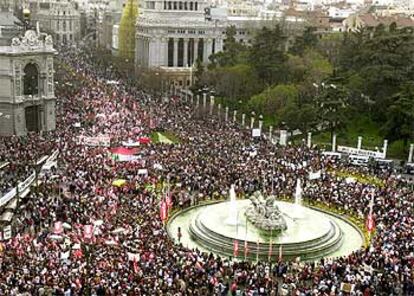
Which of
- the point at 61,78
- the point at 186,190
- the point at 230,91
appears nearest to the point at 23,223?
the point at 186,190

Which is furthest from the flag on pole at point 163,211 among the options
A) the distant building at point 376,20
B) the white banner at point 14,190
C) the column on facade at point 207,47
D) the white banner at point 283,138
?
the distant building at point 376,20

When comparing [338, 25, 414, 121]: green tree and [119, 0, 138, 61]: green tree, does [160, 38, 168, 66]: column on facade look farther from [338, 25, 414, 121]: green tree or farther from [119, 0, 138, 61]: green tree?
[338, 25, 414, 121]: green tree

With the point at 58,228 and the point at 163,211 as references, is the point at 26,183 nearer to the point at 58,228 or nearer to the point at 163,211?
the point at 58,228

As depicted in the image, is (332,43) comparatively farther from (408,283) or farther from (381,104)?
(408,283)

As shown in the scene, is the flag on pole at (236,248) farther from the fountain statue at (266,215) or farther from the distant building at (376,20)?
the distant building at (376,20)

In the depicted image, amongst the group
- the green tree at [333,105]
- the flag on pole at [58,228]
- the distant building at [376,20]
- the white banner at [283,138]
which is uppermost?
the distant building at [376,20]
